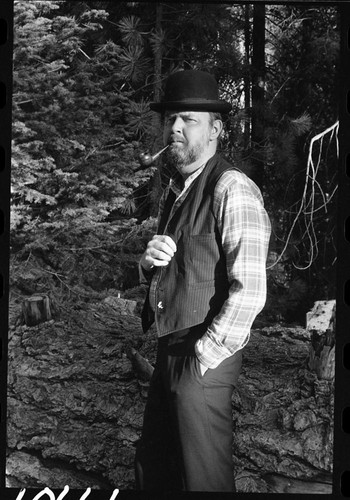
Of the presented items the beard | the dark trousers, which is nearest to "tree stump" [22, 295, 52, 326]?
the dark trousers

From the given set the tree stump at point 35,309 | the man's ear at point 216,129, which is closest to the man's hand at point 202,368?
the tree stump at point 35,309

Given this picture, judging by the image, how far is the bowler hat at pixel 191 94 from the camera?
161 centimetres

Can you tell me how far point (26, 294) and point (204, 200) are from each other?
0.40 meters

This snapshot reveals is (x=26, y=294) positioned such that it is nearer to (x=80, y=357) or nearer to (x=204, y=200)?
(x=80, y=357)

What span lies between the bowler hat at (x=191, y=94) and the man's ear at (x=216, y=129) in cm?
2

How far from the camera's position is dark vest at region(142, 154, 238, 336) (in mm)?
1575

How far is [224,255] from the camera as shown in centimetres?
157

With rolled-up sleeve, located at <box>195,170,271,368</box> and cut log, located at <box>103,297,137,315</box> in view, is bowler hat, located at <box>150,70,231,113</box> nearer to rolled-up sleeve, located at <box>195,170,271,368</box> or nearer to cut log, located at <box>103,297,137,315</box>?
rolled-up sleeve, located at <box>195,170,271,368</box>

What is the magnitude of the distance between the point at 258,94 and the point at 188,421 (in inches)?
25.2

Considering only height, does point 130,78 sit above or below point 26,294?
above

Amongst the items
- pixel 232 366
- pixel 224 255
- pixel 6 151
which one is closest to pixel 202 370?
pixel 232 366

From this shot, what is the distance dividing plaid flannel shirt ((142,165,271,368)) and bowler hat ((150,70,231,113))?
0.13 meters

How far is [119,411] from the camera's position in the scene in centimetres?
165

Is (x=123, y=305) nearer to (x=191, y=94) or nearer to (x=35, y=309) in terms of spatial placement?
(x=35, y=309)
